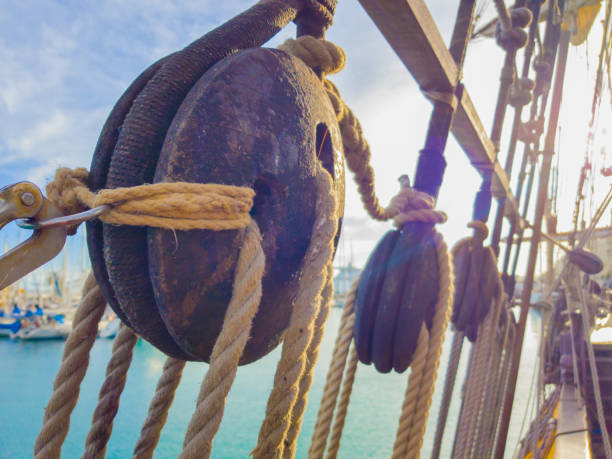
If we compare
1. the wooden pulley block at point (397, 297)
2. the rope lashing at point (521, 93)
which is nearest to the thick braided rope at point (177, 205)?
the wooden pulley block at point (397, 297)

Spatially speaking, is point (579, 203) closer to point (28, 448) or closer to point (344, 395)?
point (344, 395)

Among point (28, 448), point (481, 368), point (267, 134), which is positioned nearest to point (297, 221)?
point (267, 134)

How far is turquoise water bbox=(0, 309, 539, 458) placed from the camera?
9227mm

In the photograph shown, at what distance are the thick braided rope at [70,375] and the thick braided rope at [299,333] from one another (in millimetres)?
233

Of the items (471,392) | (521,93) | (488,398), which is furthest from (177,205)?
(521,93)

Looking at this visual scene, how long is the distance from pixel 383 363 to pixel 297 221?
0.61 meters

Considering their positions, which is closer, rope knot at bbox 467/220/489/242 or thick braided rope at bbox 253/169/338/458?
thick braided rope at bbox 253/169/338/458

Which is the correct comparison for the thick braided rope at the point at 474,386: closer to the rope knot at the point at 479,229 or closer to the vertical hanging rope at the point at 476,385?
the vertical hanging rope at the point at 476,385

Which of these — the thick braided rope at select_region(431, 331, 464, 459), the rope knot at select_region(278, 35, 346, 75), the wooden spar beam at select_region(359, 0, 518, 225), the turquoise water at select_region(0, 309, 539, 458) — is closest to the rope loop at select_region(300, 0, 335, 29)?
the rope knot at select_region(278, 35, 346, 75)

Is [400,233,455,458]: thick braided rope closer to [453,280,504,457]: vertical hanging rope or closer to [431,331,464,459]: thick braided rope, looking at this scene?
[431,331,464,459]: thick braided rope

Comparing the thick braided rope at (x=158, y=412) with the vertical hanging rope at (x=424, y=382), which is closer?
the thick braided rope at (x=158, y=412)

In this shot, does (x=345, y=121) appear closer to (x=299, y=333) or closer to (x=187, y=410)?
(x=299, y=333)

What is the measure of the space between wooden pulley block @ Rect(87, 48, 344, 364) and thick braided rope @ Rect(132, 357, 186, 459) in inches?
6.6

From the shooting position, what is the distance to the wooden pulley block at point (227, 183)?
0.43 m
